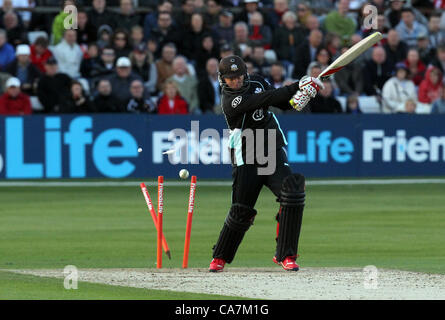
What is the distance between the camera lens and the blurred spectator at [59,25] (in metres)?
24.9

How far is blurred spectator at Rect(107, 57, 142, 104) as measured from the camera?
24219mm

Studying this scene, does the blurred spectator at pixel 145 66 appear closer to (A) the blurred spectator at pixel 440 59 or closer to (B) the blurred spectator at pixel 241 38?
(B) the blurred spectator at pixel 241 38

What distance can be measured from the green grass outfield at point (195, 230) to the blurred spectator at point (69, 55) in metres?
3.14

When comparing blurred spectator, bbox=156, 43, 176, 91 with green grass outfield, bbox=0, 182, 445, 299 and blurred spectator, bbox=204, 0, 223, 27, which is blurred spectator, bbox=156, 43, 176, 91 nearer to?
blurred spectator, bbox=204, 0, 223, 27

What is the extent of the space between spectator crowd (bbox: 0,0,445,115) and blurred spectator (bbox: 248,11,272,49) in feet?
0.09

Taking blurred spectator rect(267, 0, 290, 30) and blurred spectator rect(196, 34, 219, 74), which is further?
blurred spectator rect(267, 0, 290, 30)

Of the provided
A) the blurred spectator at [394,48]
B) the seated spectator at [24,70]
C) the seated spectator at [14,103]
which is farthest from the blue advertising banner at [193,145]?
the blurred spectator at [394,48]

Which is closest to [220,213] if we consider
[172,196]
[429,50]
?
[172,196]

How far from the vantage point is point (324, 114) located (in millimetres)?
24531

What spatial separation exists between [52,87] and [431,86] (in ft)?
28.4

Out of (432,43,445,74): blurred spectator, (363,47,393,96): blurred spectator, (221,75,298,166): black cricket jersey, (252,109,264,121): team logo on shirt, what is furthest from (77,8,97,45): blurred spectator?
(252,109,264,121): team logo on shirt

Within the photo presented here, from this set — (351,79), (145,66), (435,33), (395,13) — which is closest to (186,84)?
(145,66)

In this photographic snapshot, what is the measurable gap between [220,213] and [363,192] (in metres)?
4.51
